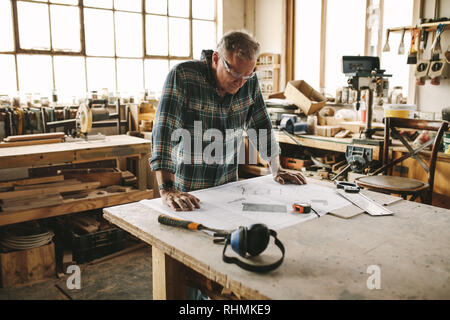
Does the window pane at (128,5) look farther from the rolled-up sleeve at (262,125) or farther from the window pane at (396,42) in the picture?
the rolled-up sleeve at (262,125)

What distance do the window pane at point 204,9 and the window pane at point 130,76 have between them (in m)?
1.08

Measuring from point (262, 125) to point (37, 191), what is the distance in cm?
189

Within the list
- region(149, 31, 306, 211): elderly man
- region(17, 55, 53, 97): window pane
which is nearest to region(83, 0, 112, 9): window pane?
region(17, 55, 53, 97): window pane

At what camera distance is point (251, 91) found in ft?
6.83

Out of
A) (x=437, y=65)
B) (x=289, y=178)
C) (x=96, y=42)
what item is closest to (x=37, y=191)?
(x=289, y=178)

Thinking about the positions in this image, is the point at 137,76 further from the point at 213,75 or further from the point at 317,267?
the point at 317,267

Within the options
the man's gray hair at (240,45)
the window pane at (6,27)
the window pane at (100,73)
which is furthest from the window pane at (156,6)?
the man's gray hair at (240,45)

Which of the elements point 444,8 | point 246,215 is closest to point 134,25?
point 444,8

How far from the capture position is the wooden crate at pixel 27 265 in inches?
107

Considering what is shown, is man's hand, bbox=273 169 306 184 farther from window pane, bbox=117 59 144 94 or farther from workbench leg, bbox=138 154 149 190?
window pane, bbox=117 59 144 94

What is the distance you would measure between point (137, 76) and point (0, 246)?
8.72 ft

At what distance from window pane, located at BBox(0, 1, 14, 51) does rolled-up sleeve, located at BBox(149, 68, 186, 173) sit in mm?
2967

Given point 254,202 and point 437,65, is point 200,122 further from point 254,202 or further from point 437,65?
point 437,65

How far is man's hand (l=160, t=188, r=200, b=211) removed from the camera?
1.43 meters
